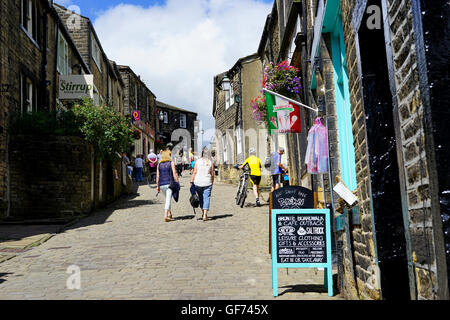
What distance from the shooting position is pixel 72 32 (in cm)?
2269

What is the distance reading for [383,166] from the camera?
3588 millimetres

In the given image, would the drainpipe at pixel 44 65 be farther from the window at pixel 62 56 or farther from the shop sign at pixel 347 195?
the shop sign at pixel 347 195

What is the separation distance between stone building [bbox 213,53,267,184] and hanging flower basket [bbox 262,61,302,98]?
9.33 m

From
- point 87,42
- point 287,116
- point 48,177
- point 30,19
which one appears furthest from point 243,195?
point 87,42

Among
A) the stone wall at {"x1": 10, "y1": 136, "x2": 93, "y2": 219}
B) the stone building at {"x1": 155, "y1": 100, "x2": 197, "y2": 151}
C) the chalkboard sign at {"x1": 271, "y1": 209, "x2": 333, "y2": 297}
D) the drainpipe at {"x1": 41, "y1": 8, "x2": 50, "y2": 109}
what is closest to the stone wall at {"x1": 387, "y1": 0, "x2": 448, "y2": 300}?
the chalkboard sign at {"x1": 271, "y1": 209, "x2": 333, "y2": 297}

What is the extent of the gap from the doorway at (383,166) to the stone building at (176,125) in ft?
146

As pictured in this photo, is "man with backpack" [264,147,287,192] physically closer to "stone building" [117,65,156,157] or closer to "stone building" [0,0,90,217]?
"stone building" [0,0,90,217]

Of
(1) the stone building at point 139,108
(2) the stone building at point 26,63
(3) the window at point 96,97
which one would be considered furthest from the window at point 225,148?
(2) the stone building at point 26,63

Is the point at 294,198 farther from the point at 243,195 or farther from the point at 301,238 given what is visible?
the point at 243,195

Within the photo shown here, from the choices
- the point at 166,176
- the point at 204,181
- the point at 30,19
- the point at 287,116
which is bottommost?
the point at 204,181

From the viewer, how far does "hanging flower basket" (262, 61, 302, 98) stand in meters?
11.7

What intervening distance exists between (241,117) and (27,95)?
39.5ft

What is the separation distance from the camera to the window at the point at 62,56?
17031 millimetres

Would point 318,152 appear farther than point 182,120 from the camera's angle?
No
